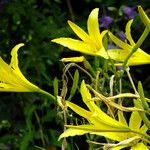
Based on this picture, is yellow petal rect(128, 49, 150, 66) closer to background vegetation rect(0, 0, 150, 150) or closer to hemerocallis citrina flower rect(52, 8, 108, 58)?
hemerocallis citrina flower rect(52, 8, 108, 58)

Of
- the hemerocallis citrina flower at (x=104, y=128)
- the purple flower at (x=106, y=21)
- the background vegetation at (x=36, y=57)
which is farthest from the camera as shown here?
the purple flower at (x=106, y=21)

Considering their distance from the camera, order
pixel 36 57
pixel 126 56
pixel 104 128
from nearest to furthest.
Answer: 1. pixel 104 128
2. pixel 126 56
3. pixel 36 57

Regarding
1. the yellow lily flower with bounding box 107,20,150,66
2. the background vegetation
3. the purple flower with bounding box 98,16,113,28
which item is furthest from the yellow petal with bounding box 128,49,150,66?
the purple flower with bounding box 98,16,113,28

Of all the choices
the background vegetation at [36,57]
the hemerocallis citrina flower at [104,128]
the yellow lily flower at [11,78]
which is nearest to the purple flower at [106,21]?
the background vegetation at [36,57]

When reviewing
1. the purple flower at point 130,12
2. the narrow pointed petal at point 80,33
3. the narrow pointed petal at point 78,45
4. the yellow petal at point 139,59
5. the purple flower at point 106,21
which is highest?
the purple flower at point 130,12

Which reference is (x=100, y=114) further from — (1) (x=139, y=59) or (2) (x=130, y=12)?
(2) (x=130, y=12)

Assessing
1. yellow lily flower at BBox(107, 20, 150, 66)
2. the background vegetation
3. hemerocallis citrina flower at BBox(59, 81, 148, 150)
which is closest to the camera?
hemerocallis citrina flower at BBox(59, 81, 148, 150)

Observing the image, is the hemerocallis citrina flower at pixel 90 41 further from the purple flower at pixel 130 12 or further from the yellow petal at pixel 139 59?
the purple flower at pixel 130 12

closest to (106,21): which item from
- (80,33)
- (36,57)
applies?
(36,57)
